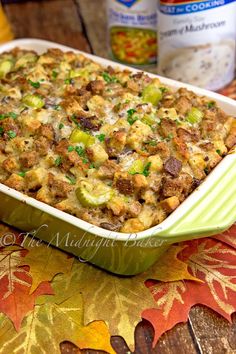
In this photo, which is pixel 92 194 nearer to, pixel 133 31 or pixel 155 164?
pixel 155 164

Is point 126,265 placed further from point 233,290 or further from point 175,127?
point 175,127

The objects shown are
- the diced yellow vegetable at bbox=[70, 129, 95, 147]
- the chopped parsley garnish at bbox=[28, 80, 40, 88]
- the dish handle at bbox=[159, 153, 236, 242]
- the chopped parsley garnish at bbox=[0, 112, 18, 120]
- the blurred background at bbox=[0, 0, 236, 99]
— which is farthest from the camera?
the blurred background at bbox=[0, 0, 236, 99]

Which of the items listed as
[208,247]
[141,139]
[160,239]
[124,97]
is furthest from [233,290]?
[124,97]

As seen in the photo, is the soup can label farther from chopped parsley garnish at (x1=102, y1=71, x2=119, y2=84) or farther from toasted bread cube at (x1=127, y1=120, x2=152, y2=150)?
toasted bread cube at (x1=127, y1=120, x2=152, y2=150)

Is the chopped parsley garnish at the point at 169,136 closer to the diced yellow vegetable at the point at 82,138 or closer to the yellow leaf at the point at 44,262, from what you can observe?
the diced yellow vegetable at the point at 82,138

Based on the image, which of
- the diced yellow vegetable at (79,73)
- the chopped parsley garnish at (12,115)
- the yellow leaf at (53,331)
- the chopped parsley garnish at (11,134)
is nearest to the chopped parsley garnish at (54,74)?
the diced yellow vegetable at (79,73)

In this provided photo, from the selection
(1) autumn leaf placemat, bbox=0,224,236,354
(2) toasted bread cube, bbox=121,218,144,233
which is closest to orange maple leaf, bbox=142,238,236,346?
(1) autumn leaf placemat, bbox=0,224,236,354
